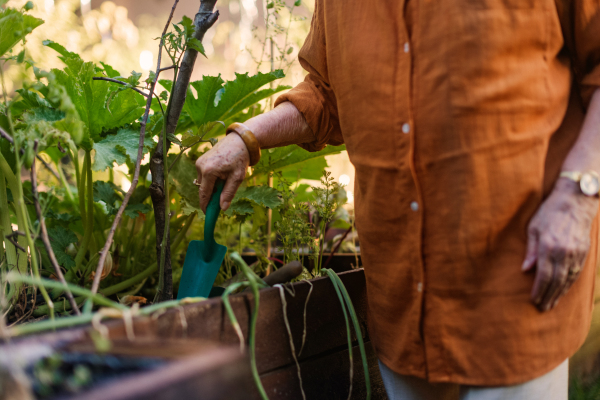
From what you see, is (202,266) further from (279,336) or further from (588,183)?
(588,183)

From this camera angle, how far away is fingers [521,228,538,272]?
56cm

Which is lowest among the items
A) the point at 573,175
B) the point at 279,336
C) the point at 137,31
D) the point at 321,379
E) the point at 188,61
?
the point at 321,379

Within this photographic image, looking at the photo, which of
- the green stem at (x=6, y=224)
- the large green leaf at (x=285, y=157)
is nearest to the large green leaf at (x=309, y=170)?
the large green leaf at (x=285, y=157)

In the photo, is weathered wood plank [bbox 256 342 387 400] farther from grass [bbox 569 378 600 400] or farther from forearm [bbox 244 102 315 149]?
grass [bbox 569 378 600 400]

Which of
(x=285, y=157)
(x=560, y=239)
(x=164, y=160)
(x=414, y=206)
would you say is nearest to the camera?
(x=560, y=239)

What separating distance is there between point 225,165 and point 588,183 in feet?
1.85

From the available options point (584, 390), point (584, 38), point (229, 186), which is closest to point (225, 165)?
point (229, 186)

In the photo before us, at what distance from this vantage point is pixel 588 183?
538 millimetres

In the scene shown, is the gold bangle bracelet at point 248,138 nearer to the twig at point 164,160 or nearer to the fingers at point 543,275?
the twig at point 164,160

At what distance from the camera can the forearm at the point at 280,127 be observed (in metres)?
0.79

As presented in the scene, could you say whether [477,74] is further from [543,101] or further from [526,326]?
[526,326]

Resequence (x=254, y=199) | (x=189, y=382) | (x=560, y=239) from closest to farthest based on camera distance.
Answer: (x=189, y=382) → (x=560, y=239) → (x=254, y=199)

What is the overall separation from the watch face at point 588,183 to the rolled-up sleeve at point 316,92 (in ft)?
1.56

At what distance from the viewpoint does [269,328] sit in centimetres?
64
